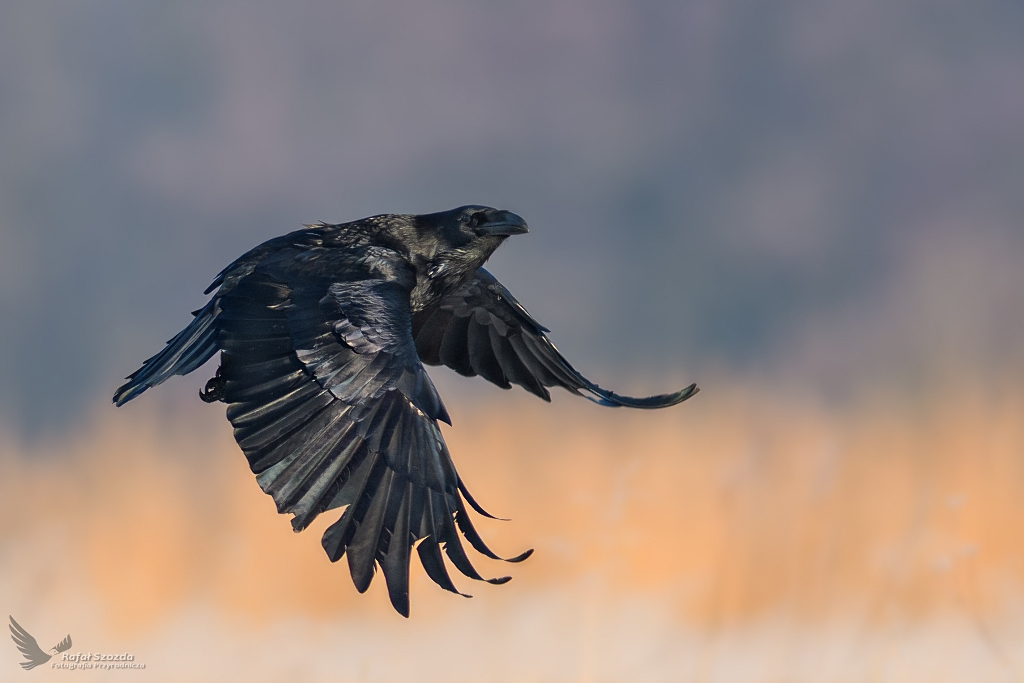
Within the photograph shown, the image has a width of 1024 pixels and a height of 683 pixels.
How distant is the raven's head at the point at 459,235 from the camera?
15.9 metres

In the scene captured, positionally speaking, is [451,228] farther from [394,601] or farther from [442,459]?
[394,601]

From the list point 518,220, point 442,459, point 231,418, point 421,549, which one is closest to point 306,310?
point 231,418

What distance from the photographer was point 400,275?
14.9 meters

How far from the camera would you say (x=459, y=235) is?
52.1 feet

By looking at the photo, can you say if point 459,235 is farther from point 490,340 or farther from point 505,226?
point 490,340

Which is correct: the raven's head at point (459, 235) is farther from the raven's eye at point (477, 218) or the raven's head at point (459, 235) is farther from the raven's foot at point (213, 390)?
the raven's foot at point (213, 390)

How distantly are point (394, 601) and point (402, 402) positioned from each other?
2.45 meters

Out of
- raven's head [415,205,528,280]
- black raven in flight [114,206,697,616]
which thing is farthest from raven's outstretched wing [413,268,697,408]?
black raven in flight [114,206,697,616]

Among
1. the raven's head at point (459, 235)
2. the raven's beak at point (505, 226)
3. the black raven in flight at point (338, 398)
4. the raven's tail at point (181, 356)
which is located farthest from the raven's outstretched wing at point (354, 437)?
the raven's beak at point (505, 226)

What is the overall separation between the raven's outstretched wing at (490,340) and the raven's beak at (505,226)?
1.51 metres

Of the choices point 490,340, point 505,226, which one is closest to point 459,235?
point 505,226

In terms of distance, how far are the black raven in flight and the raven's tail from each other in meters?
0.03

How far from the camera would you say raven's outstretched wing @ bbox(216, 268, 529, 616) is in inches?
464

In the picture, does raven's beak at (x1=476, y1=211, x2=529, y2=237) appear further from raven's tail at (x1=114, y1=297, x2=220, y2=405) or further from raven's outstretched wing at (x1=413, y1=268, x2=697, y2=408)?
raven's tail at (x1=114, y1=297, x2=220, y2=405)
